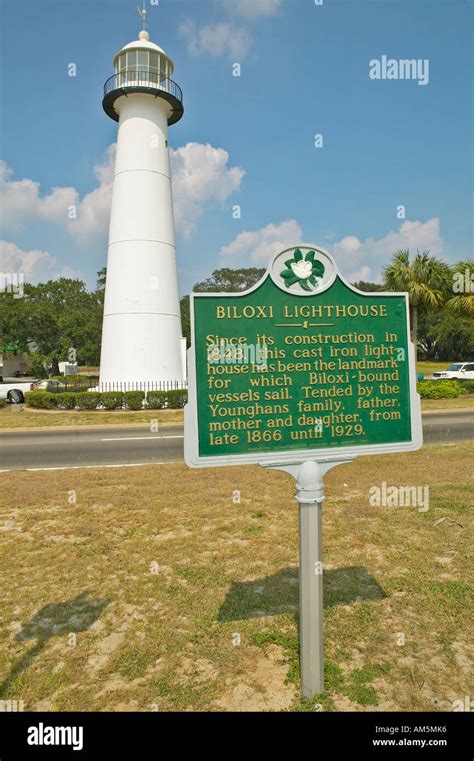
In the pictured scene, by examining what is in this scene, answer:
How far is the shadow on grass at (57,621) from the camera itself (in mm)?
4039

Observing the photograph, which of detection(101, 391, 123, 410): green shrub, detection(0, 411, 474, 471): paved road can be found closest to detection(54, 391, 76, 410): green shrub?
detection(101, 391, 123, 410): green shrub

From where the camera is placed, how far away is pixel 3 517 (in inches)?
285

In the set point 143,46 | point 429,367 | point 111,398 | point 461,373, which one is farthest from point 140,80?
point 429,367

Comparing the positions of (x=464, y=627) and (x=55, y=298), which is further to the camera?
(x=55, y=298)

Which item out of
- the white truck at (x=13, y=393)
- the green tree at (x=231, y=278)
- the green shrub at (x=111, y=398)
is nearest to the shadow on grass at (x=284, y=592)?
the green shrub at (x=111, y=398)

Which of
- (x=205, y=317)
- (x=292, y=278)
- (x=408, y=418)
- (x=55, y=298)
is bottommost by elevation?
(x=408, y=418)

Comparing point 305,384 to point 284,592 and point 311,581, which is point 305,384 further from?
point 284,592

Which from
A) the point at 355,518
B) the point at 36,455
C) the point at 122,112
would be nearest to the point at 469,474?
the point at 355,518

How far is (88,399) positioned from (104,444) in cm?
838

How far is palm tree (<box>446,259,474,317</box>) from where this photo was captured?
26656 mm

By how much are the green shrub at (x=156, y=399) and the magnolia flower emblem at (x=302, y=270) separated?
18.6 m
